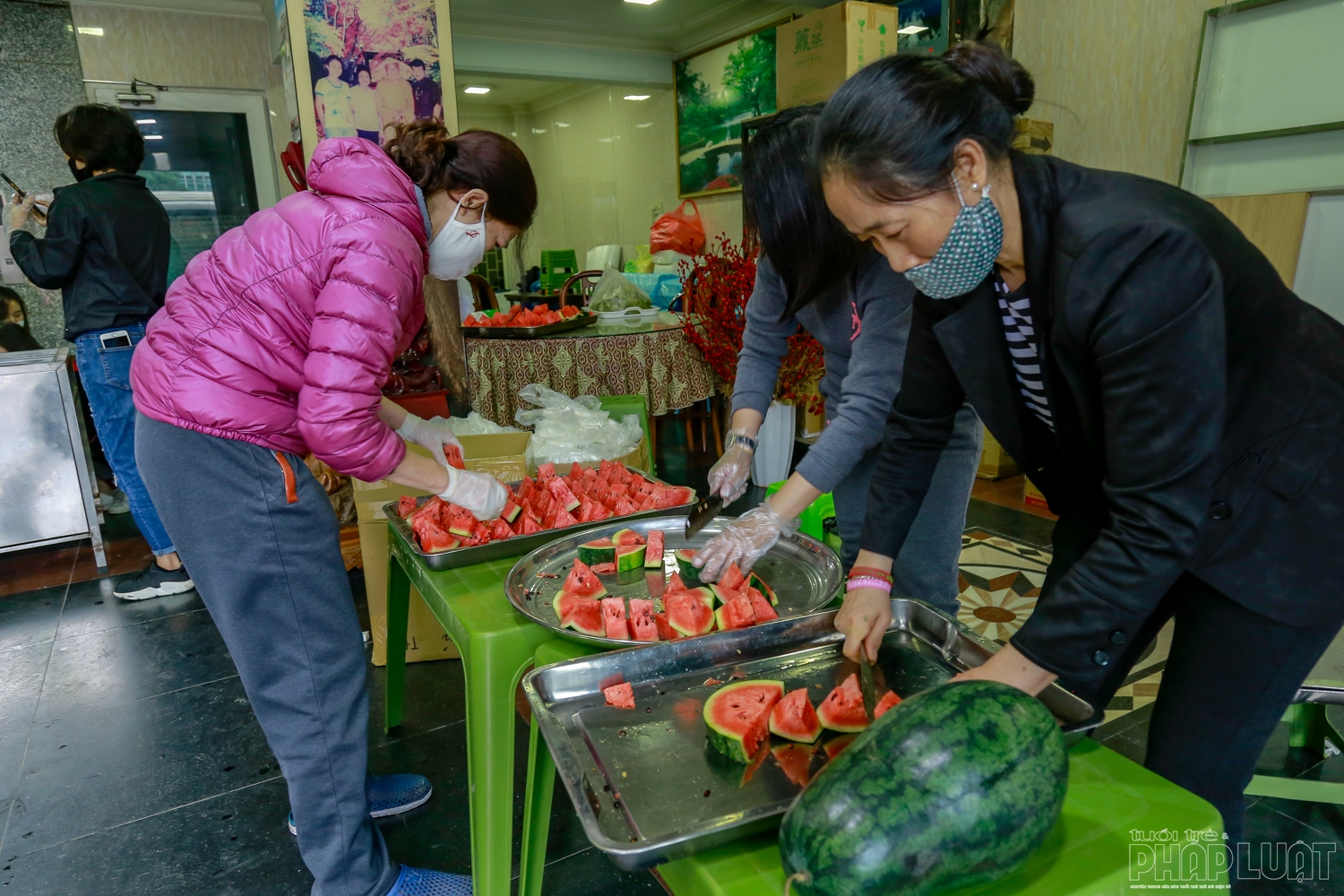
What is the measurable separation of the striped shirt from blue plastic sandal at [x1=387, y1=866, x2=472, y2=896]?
1.68 m

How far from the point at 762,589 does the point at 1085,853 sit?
767mm

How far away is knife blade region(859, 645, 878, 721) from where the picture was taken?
1.09m

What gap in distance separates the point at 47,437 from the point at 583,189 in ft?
29.2

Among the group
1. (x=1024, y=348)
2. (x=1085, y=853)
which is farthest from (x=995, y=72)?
(x=1085, y=853)

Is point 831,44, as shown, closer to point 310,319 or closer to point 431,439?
point 431,439

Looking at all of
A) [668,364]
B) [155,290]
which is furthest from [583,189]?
[155,290]

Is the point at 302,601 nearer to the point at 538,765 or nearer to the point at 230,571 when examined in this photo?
the point at 230,571

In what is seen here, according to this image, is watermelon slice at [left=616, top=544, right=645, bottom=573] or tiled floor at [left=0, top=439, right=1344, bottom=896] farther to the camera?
tiled floor at [left=0, top=439, right=1344, bottom=896]

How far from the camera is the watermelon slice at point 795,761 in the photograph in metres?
0.97

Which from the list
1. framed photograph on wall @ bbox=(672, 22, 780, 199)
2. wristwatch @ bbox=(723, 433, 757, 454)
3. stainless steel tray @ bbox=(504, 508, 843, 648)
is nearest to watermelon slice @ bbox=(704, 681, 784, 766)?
stainless steel tray @ bbox=(504, 508, 843, 648)

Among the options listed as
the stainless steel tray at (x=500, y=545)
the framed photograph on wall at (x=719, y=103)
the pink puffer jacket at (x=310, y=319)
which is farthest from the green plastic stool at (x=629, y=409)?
the framed photograph on wall at (x=719, y=103)

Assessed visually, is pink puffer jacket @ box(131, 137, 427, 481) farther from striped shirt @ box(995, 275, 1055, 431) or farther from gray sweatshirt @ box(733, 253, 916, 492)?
striped shirt @ box(995, 275, 1055, 431)

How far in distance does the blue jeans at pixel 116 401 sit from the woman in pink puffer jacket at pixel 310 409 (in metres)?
2.47

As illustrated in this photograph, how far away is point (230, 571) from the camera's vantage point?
5.17 feet
